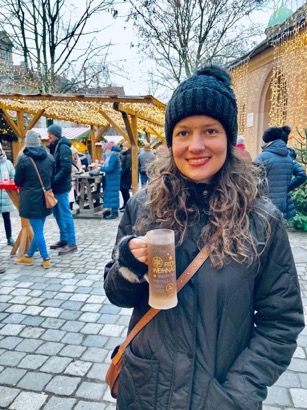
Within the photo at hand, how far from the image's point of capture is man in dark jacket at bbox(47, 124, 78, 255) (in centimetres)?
562

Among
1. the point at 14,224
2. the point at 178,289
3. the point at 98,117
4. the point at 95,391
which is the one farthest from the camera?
the point at 98,117

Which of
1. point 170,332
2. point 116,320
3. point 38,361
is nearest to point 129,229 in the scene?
point 170,332

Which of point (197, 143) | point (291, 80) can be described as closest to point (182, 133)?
point (197, 143)

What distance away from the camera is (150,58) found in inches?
719

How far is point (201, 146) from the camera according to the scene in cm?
130

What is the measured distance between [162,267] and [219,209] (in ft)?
1.22

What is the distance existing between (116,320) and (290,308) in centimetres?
262

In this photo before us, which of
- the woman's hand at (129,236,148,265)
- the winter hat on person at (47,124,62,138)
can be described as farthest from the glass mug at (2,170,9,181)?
the woman's hand at (129,236,148,265)

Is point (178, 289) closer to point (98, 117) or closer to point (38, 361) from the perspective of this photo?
point (38, 361)

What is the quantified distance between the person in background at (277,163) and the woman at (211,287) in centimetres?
371

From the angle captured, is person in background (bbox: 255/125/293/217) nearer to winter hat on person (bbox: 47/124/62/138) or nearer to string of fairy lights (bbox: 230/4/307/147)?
winter hat on person (bbox: 47/124/62/138)

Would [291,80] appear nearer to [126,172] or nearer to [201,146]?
[126,172]

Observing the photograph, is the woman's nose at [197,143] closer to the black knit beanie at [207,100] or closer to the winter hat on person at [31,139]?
the black knit beanie at [207,100]

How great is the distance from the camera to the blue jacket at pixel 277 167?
15.9ft
